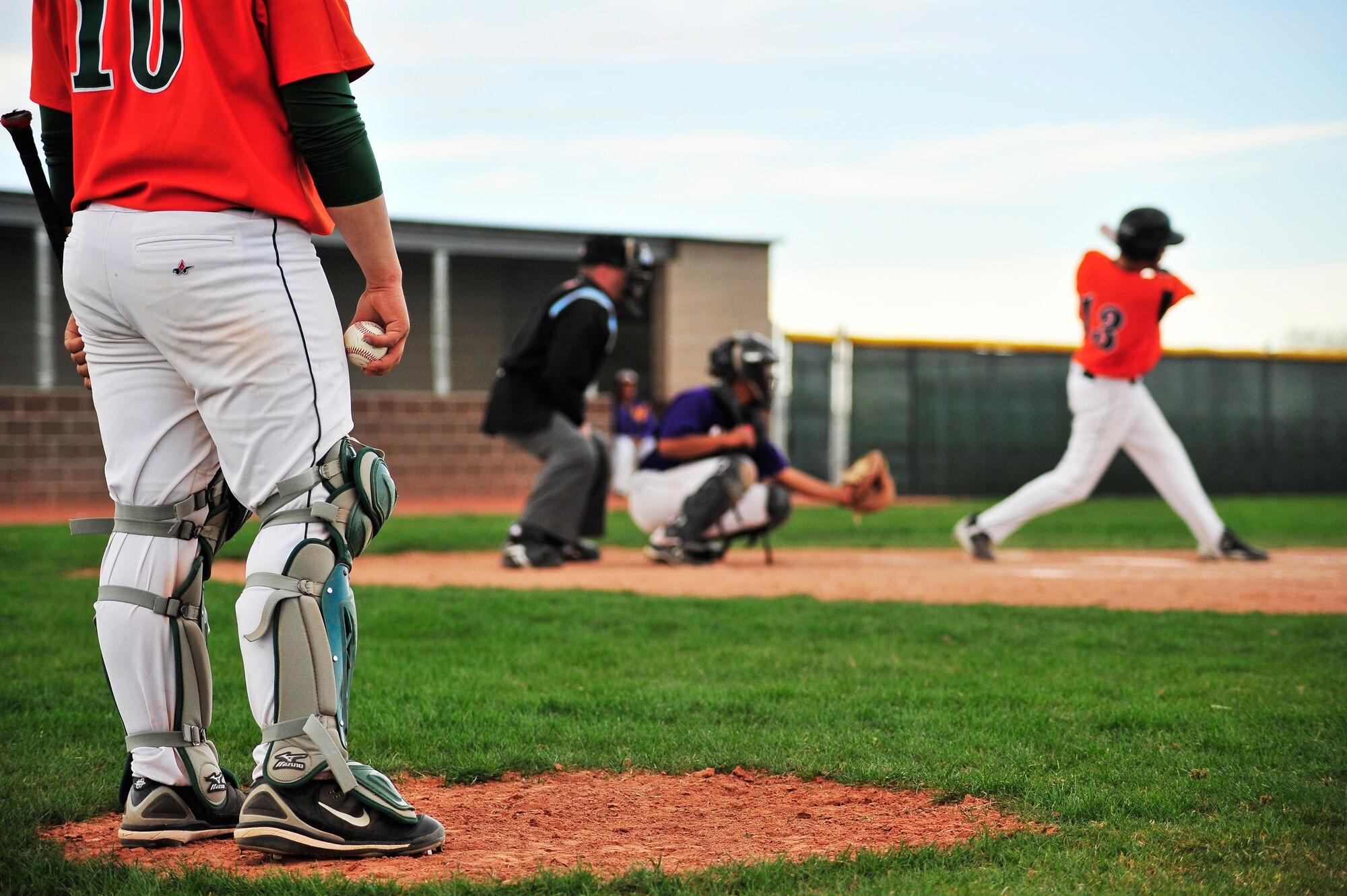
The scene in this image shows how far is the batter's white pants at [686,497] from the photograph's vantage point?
29.8ft

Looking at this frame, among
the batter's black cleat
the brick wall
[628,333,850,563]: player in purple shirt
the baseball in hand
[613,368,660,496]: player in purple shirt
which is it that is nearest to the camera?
the baseball in hand

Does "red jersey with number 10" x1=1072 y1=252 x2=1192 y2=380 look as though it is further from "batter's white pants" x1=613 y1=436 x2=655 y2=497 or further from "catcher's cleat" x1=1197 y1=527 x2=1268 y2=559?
"batter's white pants" x1=613 y1=436 x2=655 y2=497

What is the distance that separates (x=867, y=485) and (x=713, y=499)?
4.39 ft

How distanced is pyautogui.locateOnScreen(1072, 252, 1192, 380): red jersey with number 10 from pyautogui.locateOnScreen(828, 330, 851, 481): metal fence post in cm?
1000

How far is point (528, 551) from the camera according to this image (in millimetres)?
8820

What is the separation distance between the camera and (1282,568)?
8.84 meters

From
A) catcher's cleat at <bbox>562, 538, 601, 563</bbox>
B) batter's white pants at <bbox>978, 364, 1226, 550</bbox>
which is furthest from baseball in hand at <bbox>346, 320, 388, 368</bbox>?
batter's white pants at <bbox>978, 364, 1226, 550</bbox>

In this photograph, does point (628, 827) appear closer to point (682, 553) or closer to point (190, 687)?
point (190, 687)

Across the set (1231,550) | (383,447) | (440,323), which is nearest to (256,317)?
(1231,550)

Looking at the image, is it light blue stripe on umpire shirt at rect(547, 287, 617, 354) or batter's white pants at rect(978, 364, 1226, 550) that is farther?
batter's white pants at rect(978, 364, 1226, 550)

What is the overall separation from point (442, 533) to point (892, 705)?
26.5 feet

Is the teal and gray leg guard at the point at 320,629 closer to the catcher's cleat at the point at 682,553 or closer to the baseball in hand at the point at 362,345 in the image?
the baseball in hand at the point at 362,345

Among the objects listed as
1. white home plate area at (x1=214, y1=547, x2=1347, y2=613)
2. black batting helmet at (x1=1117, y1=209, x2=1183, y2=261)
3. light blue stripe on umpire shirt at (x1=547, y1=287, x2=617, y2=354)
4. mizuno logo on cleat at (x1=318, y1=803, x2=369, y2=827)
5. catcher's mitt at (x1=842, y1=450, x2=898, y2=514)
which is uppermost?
black batting helmet at (x1=1117, y1=209, x2=1183, y2=261)

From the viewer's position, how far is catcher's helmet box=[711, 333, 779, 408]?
358 inches
